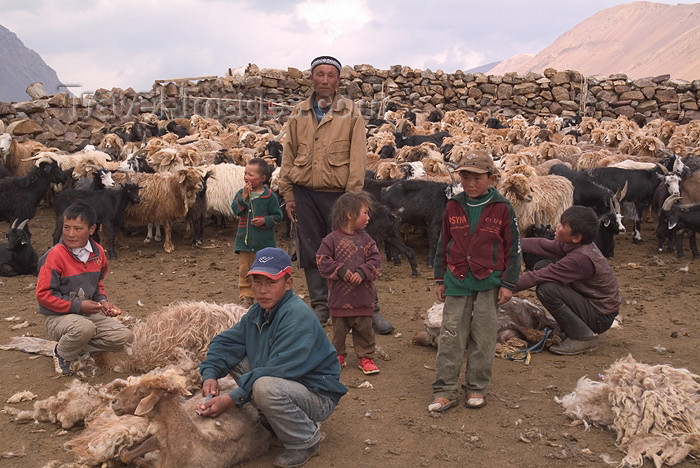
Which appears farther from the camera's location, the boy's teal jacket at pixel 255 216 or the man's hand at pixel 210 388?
the boy's teal jacket at pixel 255 216

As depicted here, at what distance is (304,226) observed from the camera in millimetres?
5445

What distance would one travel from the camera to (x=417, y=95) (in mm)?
24547

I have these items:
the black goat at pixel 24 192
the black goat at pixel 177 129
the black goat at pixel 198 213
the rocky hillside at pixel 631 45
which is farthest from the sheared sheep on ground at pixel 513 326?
the rocky hillside at pixel 631 45

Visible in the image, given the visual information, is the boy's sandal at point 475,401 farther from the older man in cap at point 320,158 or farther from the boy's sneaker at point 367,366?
the older man in cap at point 320,158

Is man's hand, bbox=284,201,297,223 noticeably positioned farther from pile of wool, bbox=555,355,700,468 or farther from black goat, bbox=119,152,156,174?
black goat, bbox=119,152,156,174

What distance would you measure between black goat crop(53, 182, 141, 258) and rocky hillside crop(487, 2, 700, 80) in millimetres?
67654

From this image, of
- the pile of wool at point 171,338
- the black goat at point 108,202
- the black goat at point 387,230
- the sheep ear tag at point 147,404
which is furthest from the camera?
the black goat at point 108,202

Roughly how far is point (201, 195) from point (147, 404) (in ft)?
22.5

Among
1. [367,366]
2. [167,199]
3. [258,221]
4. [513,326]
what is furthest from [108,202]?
[513,326]

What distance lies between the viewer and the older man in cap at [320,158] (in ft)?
17.0

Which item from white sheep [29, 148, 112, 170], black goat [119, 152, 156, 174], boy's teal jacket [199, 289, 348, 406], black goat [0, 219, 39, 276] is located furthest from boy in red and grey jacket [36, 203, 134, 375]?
white sheep [29, 148, 112, 170]

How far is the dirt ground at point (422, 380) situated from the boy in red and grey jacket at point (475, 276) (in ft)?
0.69

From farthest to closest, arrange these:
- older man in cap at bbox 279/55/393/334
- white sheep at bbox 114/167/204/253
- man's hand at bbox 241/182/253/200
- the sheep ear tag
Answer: white sheep at bbox 114/167/204/253 < man's hand at bbox 241/182/253/200 < older man in cap at bbox 279/55/393/334 < the sheep ear tag

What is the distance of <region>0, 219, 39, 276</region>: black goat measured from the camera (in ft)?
25.1
